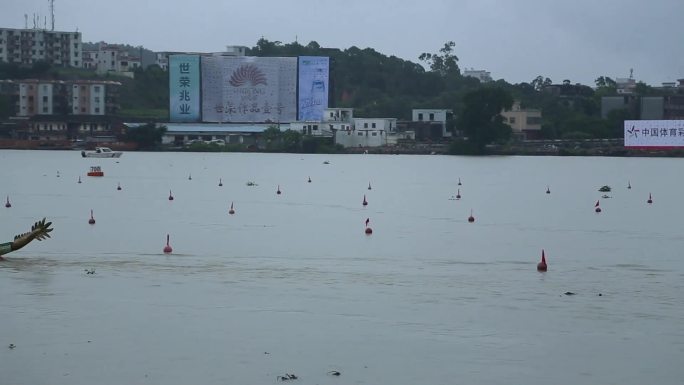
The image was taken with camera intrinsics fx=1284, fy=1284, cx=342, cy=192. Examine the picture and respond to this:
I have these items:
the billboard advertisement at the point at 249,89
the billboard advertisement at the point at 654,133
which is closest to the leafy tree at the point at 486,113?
the billboard advertisement at the point at 654,133

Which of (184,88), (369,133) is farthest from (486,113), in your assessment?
(184,88)

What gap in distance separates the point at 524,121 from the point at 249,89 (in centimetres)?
2780

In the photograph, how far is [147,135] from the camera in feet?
411

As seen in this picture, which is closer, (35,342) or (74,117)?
(35,342)

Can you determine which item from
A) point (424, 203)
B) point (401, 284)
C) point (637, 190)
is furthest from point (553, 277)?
point (637, 190)

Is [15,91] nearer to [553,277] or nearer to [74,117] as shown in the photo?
[74,117]

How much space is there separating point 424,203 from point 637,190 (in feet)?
55.7

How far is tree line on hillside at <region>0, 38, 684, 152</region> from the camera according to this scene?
11125 cm

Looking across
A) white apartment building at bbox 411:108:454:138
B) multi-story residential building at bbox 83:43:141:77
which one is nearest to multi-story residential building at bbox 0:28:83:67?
multi-story residential building at bbox 83:43:141:77

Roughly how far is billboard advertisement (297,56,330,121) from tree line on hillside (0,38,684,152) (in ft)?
18.7

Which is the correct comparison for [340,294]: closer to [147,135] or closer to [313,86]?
[147,135]

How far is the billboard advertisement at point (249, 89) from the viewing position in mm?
128125

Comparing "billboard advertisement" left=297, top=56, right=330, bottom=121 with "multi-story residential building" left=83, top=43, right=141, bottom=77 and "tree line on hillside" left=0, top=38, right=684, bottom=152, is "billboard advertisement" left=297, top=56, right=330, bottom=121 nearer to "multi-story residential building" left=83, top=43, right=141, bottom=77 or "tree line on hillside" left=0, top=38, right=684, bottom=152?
"tree line on hillside" left=0, top=38, right=684, bottom=152

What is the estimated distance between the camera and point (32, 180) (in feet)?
218
